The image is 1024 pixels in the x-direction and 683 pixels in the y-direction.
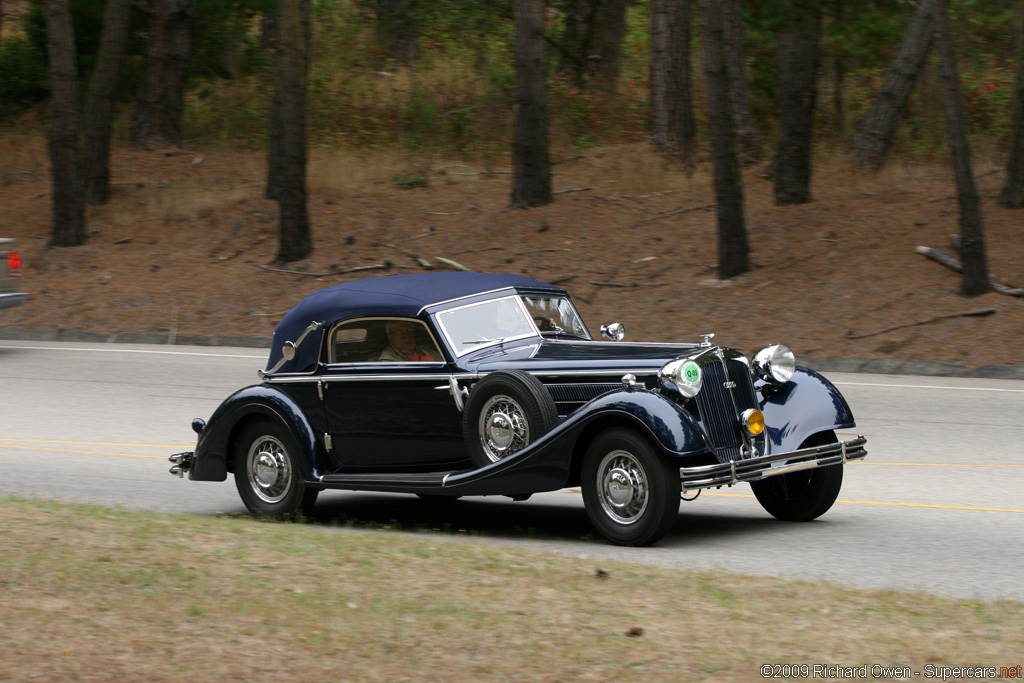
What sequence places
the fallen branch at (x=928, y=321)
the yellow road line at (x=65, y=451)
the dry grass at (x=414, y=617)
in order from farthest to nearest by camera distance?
the fallen branch at (x=928, y=321), the yellow road line at (x=65, y=451), the dry grass at (x=414, y=617)

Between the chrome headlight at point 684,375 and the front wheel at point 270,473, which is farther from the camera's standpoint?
the front wheel at point 270,473

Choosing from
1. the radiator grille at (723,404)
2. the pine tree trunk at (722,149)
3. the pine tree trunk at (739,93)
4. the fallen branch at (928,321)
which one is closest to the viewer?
the radiator grille at (723,404)

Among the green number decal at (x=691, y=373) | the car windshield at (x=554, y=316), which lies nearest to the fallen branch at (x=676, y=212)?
the car windshield at (x=554, y=316)

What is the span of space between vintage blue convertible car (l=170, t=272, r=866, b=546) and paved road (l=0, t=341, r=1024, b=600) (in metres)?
0.35

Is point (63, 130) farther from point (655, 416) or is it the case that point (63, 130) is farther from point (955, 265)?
point (655, 416)

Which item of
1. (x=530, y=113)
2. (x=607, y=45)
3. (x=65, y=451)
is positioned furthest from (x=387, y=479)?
(x=607, y=45)

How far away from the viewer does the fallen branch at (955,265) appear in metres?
16.8

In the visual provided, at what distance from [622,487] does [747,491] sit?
8.00ft

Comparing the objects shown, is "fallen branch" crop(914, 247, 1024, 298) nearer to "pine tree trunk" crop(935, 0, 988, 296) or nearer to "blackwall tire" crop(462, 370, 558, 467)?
"pine tree trunk" crop(935, 0, 988, 296)

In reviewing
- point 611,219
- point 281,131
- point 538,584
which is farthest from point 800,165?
point 538,584

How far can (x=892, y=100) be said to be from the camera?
22.4 meters

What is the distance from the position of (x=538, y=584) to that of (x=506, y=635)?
2.99 ft

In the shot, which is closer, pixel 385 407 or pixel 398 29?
pixel 385 407

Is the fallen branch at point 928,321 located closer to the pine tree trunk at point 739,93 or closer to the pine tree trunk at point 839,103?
the pine tree trunk at point 739,93
